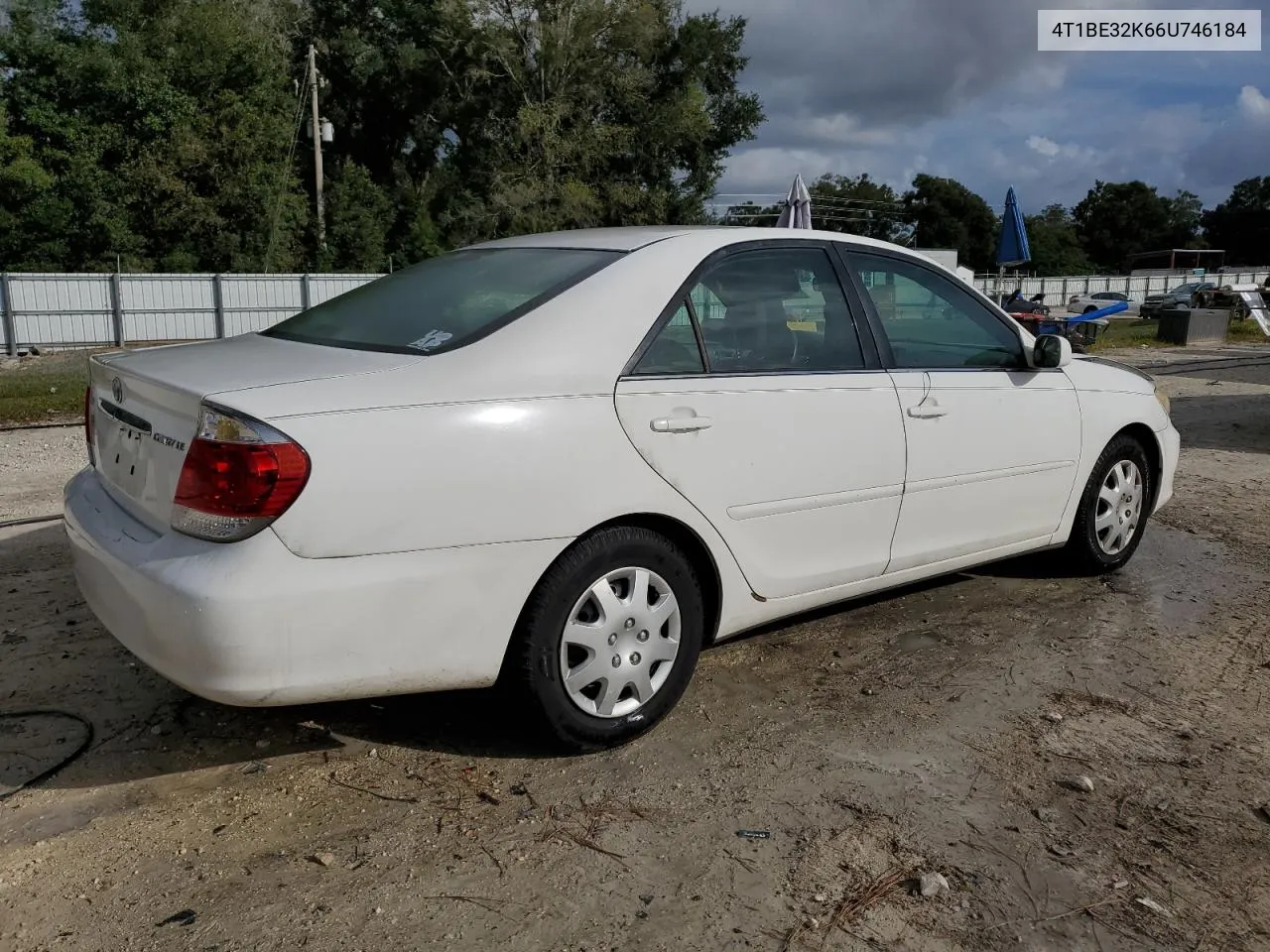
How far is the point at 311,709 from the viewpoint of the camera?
3.64 meters

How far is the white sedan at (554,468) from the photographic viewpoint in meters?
2.73

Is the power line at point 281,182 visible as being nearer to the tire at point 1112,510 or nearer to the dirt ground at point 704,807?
the dirt ground at point 704,807

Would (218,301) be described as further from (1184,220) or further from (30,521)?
(1184,220)

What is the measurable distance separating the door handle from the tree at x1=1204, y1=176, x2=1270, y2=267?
100919 mm

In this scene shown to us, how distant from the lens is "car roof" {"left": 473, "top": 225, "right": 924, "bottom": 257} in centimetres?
368

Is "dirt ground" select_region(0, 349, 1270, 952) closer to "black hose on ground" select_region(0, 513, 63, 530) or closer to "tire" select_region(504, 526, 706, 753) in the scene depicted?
"tire" select_region(504, 526, 706, 753)

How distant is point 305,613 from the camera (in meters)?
2.71

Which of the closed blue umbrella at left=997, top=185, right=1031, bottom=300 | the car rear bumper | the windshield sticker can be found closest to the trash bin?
the closed blue umbrella at left=997, top=185, right=1031, bottom=300

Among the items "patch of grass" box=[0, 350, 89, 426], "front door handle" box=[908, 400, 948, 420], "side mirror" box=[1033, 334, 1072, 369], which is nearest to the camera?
"front door handle" box=[908, 400, 948, 420]

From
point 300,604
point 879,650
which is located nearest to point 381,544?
point 300,604

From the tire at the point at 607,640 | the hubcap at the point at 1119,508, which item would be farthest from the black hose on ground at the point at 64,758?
the hubcap at the point at 1119,508

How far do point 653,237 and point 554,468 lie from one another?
1093 millimetres

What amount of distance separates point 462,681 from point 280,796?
0.62 meters

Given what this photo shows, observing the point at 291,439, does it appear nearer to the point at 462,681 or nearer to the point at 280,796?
the point at 462,681
